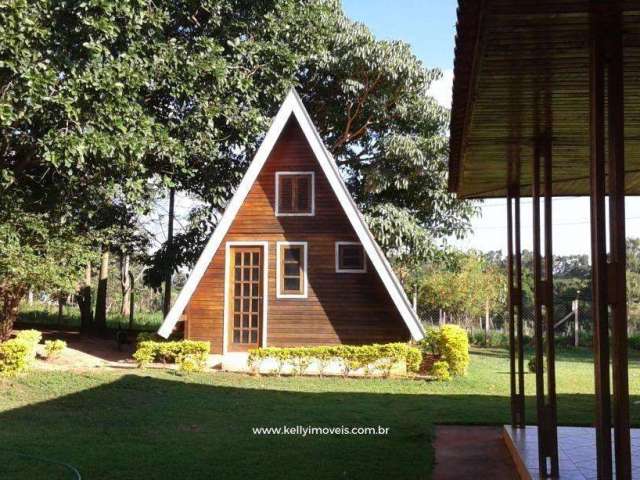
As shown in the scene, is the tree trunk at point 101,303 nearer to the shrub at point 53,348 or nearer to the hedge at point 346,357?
the shrub at point 53,348

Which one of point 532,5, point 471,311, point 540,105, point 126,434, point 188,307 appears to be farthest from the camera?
point 471,311

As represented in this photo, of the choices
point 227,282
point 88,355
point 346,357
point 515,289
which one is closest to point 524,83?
point 515,289

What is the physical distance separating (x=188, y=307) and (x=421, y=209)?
7345 mm

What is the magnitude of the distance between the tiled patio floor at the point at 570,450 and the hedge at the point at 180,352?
8.07 metres

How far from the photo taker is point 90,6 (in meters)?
13.2

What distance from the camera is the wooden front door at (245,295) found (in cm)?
1512

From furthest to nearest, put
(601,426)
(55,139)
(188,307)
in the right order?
(188,307), (55,139), (601,426)

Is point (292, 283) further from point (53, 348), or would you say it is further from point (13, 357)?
point (13, 357)

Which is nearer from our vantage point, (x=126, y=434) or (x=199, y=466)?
(x=199, y=466)

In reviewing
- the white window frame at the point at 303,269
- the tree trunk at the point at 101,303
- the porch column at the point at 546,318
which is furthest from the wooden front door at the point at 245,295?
the porch column at the point at 546,318

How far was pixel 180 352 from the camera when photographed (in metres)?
14.2

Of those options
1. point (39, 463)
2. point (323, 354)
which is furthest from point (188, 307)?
point (39, 463)

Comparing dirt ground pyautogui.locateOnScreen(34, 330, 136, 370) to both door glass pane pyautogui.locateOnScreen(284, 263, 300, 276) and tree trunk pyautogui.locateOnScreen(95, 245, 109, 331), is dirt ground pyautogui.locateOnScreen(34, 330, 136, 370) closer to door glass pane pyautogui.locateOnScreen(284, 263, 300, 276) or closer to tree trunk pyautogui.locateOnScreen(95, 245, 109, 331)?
tree trunk pyautogui.locateOnScreen(95, 245, 109, 331)

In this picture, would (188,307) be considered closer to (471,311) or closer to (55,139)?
(55,139)
